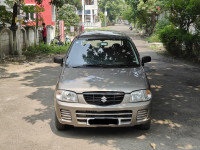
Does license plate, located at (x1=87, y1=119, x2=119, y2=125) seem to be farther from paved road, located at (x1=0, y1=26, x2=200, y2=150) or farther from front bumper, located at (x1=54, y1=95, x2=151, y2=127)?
paved road, located at (x1=0, y1=26, x2=200, y2=150)

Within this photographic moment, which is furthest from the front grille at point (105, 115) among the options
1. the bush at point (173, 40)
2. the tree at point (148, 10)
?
the tree at point (148, 10)

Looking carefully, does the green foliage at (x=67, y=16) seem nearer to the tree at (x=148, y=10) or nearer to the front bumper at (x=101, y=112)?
the tree at (x=148, y=10)

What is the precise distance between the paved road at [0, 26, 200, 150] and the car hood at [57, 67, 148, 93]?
0.89 metres

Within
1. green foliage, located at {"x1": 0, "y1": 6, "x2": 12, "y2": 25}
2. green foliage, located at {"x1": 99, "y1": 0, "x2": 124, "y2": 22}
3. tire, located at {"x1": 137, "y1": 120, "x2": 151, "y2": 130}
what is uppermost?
green foliage, located at {"x1": 99, "y1": 0, "x2": 124, "y2": 22}

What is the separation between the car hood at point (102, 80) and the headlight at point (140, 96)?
7cm

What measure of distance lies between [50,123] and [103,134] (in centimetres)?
121

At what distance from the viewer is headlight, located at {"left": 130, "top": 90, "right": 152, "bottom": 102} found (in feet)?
16.8

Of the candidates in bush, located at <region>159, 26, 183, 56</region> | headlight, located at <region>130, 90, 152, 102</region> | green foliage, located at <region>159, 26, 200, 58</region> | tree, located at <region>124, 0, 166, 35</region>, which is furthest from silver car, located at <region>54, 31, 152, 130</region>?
tree, located at <region>124, 0, 166, 35</region>

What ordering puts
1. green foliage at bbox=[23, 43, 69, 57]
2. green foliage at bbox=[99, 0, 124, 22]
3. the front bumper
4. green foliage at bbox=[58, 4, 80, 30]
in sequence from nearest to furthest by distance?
the front bumper
green foliage at bbox=[23, 43, 69, 57]
green foliage at bbox=[58, 4, 80, 30]
green foliage at bbox=[99, 0, 124, 22]

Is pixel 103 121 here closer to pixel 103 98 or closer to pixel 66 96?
pixel 103 98

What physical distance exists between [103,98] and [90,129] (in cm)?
98

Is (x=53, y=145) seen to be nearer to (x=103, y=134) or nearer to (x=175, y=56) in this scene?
(x=103, y=134)

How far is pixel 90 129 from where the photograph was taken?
5727mm

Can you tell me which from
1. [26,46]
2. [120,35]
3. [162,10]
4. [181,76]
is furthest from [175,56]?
[162,10]
